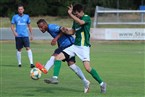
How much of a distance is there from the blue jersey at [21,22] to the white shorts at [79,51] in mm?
7148

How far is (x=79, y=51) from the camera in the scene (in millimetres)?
12305

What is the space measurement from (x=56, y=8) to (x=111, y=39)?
931 inches

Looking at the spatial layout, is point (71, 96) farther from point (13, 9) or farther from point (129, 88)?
point (13, 9)

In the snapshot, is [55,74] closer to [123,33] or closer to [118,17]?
[123,33]

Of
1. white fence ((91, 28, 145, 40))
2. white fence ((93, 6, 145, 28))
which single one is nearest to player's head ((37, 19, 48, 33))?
white fence ((91, 28, 145, 40))

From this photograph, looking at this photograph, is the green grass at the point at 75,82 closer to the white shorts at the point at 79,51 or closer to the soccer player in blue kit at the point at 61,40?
the soccer player in blue kit at the point at 61,40

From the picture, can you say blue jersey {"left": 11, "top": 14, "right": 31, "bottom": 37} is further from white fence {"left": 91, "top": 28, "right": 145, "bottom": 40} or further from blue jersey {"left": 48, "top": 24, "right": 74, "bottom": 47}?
white fence {"left": 91, "top": 28, "right": 145, "bottom": 40}

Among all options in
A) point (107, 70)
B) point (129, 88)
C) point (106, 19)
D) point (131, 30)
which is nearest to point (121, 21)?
point (106, 19)

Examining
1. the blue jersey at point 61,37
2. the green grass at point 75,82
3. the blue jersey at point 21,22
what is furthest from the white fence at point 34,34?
the blue jersey at point 61,37

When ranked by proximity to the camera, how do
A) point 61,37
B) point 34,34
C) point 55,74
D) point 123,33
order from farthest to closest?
point 34,34, point 123,33, point 61,37, point 55,74

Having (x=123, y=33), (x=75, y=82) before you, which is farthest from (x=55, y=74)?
(x=123, y=33)

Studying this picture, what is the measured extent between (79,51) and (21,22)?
743cm

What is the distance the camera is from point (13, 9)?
5834cm

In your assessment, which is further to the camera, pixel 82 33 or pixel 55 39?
pixel 55 39
